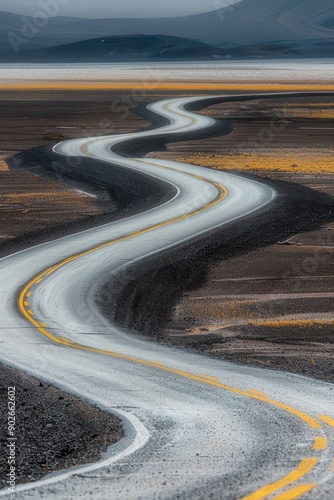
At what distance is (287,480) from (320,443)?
2.51 m

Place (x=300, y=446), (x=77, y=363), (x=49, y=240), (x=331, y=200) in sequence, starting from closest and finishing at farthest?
(x=300, y=446) < (x=77, y=363) < (x=49, y=240) < (x=331, y=200)

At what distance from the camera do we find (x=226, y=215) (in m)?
54.5

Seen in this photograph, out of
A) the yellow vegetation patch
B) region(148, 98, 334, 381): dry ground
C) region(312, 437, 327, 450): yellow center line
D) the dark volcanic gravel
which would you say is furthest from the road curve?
the yellow vegetation patch

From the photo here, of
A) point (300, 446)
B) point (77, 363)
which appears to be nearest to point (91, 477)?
point (300, 446)

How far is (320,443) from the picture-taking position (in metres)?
18.2

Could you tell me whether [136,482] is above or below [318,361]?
above

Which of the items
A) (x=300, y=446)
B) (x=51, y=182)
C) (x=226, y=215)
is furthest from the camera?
(x=51, y=182)

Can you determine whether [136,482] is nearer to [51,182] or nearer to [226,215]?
[226,215]

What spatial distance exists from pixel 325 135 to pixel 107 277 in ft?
234

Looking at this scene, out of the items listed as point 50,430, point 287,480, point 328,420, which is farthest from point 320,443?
point 50,430

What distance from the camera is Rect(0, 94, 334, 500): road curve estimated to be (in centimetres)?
1595

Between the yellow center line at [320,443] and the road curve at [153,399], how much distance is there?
0.02 metres

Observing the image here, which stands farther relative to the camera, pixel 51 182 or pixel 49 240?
pixel 51 182

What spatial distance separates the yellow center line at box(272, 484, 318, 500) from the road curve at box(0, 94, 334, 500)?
3 centimetres
